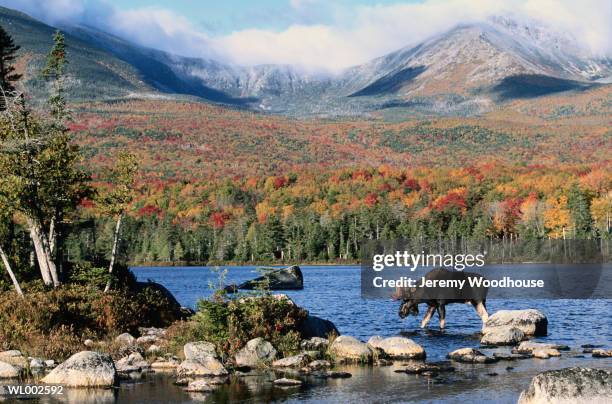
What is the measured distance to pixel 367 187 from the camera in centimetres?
19800

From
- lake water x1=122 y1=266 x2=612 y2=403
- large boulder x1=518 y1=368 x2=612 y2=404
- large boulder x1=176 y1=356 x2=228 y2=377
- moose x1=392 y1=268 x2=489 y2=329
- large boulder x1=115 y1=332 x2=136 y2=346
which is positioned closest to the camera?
large boulder x1=518 y1=368 x2=612 y2=404

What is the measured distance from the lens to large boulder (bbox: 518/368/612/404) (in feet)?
58.1

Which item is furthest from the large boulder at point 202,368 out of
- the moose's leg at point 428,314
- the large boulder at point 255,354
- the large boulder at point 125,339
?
the moose's leg at point 428,314

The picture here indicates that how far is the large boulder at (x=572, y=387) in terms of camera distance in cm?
1770

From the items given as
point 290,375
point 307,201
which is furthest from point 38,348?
point 307,201

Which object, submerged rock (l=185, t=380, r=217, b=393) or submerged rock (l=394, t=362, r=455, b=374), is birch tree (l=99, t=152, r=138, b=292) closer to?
submerged rock (l=185, t=380, r=217, b=393)

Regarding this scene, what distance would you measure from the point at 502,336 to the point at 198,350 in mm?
11915

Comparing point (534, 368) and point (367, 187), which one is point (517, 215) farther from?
point (534, 368)

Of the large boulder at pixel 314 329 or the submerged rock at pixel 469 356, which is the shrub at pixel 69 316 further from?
the submerged rock at pixel 469 356

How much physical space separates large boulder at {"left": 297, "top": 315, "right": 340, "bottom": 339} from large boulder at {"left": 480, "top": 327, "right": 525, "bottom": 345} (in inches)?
225

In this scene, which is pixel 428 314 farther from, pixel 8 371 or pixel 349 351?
pixel 8 371

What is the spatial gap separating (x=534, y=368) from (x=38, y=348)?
52.1ft

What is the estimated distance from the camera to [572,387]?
17875 mm

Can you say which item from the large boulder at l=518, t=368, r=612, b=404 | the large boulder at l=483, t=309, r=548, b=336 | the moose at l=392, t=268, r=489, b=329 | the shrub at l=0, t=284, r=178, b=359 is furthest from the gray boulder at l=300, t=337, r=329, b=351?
the large boulder at l=518, t=368, r=612, b=404
